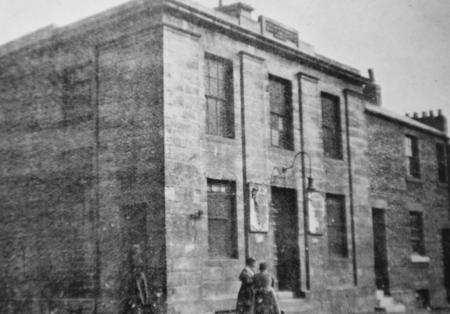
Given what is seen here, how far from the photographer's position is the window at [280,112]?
18172 mm

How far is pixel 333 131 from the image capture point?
20.6 m

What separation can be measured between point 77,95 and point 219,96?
3828 mm

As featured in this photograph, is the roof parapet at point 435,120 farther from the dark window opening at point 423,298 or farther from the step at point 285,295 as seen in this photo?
the step at point 285,295

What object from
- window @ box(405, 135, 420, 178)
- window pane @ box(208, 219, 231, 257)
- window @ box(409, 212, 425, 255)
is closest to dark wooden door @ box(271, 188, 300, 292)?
Answer: window pane @ box(208, 219, 231, 257)

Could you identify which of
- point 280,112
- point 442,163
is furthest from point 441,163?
point 280,112

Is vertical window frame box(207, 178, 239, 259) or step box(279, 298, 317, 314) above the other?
vertical window frame box(207, 178, 239, 259)

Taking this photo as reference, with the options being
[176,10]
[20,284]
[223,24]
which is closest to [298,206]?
[223,24]

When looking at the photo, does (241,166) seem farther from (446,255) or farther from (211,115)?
(446,255)

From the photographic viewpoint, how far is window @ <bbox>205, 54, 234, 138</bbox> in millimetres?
16219

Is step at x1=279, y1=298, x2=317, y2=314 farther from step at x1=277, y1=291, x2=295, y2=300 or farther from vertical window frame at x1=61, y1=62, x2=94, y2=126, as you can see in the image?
vertical window frame at x1=61, y1=62, x2=94, y2=126

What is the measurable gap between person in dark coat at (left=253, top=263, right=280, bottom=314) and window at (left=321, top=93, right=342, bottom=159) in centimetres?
756

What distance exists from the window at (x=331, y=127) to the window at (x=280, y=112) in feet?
6.64

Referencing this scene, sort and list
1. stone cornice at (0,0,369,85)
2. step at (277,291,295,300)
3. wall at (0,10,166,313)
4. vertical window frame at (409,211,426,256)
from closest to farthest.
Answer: wall at (0,10,166,313)
stone cornice at (0,0,369,85)
step at (277,291,295,300)
vertical window frame at (409,211,426,256)

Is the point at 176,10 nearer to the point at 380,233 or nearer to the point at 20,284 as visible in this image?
the point at 20,284
